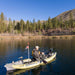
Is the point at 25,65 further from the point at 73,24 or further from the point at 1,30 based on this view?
the point at 73,24

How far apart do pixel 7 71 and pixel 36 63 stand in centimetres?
503

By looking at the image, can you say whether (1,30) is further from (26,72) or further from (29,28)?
(26,72)

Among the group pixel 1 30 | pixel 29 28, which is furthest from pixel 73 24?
pixel 1 30

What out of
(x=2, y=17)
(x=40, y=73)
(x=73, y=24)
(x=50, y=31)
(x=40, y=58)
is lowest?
(x=40, y=73)

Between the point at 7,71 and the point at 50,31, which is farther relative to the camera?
the point at 50,31

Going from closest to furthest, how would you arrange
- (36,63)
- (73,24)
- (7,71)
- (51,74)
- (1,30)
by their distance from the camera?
1. (51,74)
2. (7,71)
3. (36,63)
4. (1,30)
5. (73,24)

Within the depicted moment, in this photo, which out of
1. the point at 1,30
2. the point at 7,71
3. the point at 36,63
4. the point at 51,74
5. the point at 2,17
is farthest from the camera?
the point at 2,17

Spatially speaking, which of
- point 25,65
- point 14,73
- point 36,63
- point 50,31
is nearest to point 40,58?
point 36,63

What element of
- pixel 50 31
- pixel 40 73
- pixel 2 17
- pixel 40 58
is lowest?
pixel 40 73

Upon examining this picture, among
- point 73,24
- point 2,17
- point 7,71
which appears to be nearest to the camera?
point 7,71

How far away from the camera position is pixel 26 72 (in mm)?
14805

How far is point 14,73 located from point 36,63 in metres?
4.25

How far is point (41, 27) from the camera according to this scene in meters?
128

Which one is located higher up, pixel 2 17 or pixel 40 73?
pixel 2 17
